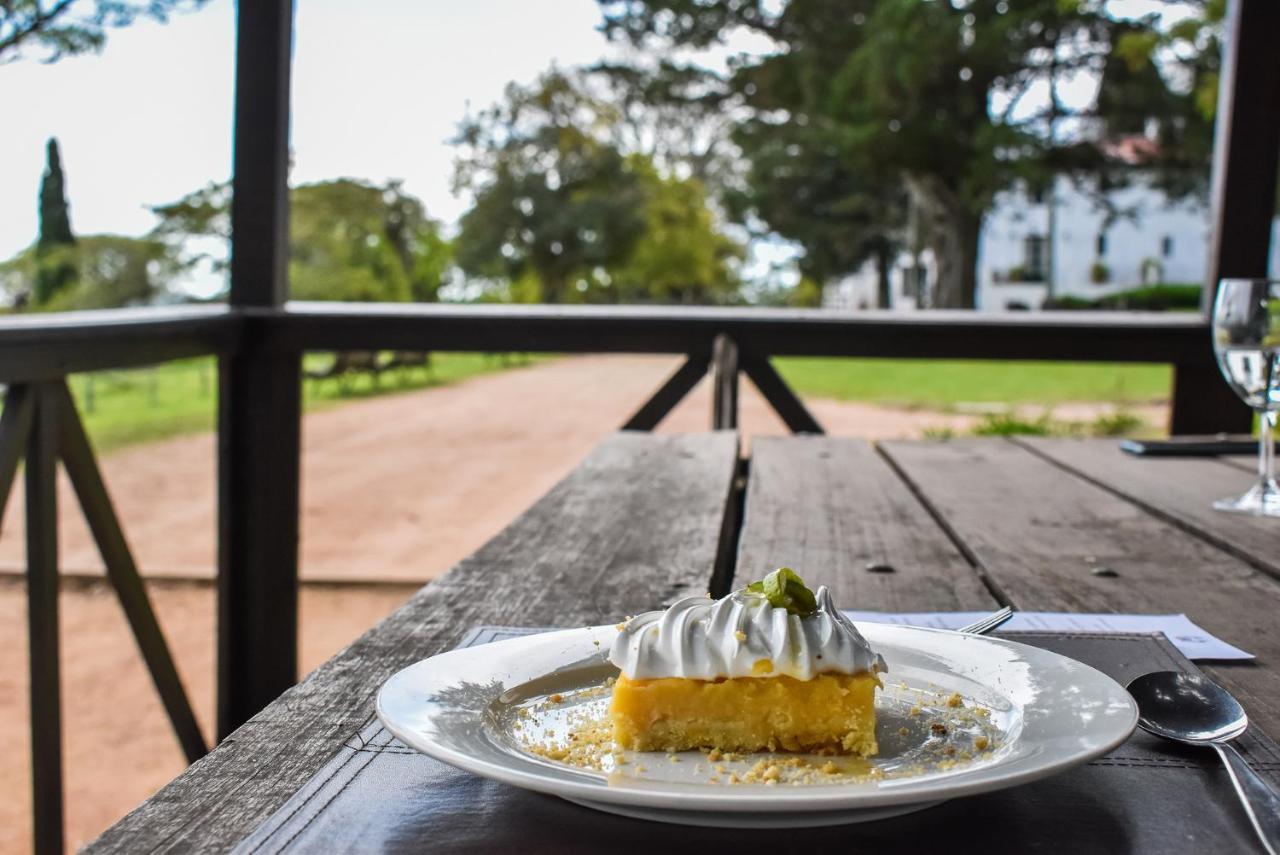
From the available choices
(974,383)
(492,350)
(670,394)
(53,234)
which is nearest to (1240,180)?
(670,394)

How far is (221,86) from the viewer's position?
3324mm

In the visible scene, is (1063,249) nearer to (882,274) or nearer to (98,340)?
(882,274)

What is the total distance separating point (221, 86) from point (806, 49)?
650 cm

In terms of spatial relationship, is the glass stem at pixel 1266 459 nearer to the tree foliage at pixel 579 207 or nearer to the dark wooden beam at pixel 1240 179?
the dark wooden beam at pixel 1240 179

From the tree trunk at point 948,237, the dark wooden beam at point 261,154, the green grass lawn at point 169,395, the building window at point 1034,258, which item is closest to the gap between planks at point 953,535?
the dark wooden beam at point 261,154

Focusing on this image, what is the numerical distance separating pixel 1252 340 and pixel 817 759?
2.89 ft

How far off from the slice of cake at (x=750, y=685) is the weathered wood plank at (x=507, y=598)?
0.15 metres

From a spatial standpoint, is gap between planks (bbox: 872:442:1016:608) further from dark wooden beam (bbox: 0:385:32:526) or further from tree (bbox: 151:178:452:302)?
tree (bbox: 151:178:452:302)

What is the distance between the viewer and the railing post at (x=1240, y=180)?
2.28m

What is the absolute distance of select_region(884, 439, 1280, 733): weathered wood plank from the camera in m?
0.82

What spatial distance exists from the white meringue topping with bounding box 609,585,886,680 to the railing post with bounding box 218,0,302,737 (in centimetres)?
189

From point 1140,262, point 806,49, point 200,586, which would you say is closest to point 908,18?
point 806,49

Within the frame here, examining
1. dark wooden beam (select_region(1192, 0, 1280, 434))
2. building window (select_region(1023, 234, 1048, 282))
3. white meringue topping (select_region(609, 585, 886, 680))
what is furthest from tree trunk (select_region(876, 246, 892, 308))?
white meringue topping (select_region(609, 585, 886, 680))

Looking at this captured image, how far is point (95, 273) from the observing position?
4.06 meters
